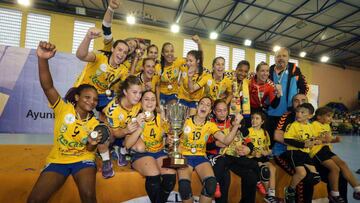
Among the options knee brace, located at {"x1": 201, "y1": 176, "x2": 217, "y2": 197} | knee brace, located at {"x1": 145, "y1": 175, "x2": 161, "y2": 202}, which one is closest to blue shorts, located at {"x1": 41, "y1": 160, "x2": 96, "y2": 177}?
knee brace, located at {"x1": 145, "y1": 175, "x2": 161, "y2": 202}

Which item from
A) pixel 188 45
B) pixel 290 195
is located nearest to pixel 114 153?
pixel 290 195

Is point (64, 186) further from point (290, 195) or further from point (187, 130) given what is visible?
point (290, 195)

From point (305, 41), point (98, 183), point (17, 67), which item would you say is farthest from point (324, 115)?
point (305, 41)

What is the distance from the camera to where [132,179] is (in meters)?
2.43

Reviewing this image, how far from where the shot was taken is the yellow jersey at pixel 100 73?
2.90m

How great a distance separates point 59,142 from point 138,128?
76 centimetres

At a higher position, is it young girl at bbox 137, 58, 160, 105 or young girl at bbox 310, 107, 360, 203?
young girl at bbox 137, 58, 160, 105

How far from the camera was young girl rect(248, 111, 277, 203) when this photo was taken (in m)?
2.88

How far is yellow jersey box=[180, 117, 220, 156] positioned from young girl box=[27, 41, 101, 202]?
1.01m

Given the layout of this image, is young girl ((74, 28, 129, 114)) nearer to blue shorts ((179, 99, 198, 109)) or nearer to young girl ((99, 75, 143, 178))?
young girl ((99, 75, 143, 178))

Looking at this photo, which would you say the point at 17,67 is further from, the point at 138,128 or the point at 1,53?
the point at 138,128

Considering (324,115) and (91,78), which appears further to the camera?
(324,115)

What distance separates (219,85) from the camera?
3.72 meters

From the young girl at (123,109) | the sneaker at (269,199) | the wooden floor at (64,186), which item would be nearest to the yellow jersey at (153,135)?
the young girl at (123,109)
